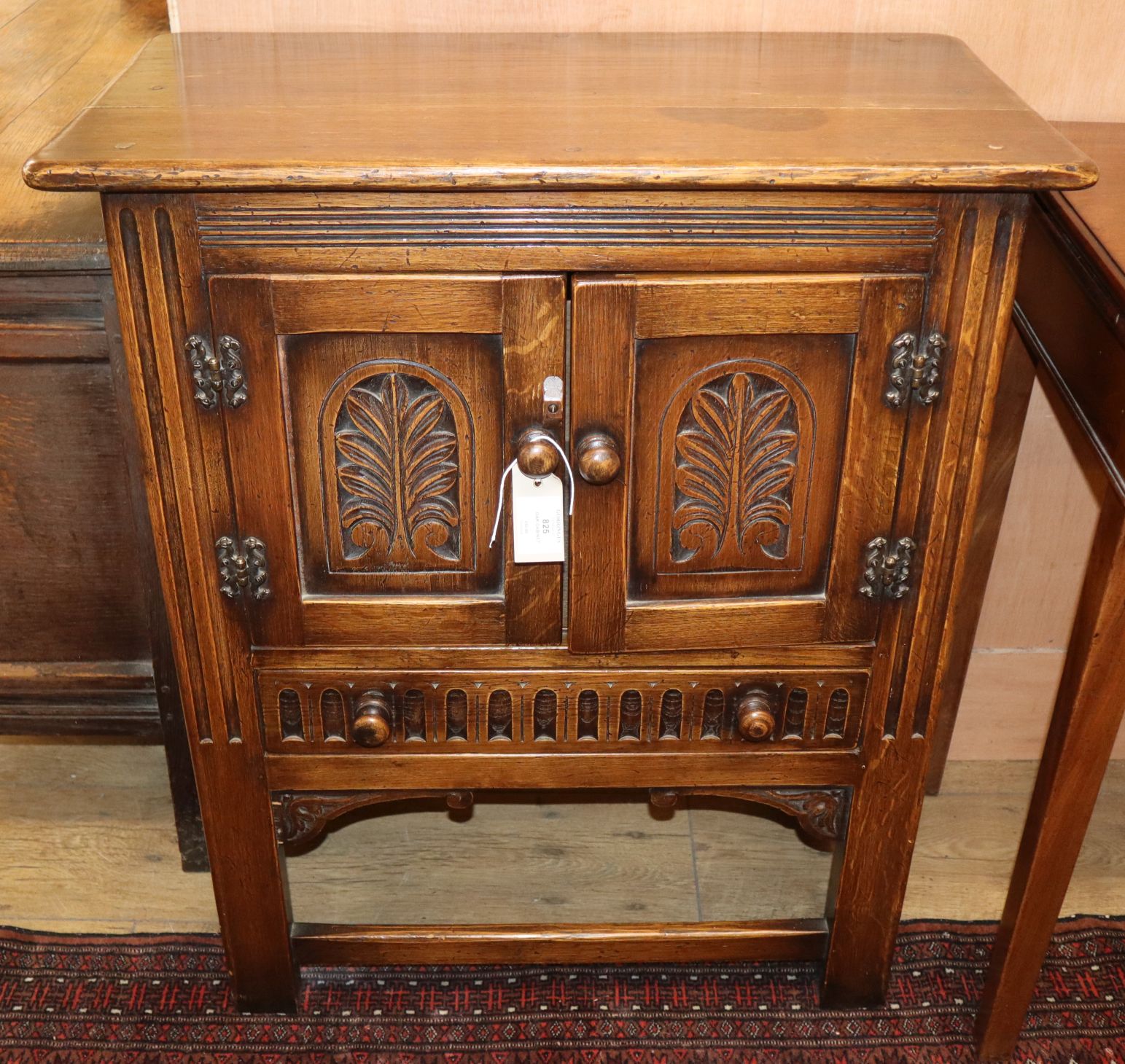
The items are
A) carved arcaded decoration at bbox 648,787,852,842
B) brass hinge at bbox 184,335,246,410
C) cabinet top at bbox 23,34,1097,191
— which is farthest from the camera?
carved arcaded decoration at bbox 648,787,852,842

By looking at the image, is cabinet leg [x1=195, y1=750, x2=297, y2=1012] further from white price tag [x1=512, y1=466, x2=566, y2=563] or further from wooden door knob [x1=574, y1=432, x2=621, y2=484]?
wooden door knob [x1=574, y1=432, x2=621, y2=484]

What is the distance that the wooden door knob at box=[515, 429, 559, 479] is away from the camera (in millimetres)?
1243

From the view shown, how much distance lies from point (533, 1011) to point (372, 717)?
0.50m

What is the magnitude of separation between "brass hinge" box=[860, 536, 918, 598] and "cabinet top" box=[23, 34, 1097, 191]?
38 cm

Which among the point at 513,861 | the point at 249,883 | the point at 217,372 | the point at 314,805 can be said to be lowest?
the point at 513,861

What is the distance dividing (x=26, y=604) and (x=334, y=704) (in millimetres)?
552

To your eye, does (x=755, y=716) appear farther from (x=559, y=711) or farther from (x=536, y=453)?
(x=536, y=453)

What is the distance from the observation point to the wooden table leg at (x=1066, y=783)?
4.29 ft

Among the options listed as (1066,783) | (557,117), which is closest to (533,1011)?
(1066,783)

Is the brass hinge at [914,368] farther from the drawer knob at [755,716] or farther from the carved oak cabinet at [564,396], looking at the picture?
the drawer knob at [755,716]

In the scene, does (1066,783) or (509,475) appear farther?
(1066,783)

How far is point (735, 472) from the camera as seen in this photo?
4.23 feet

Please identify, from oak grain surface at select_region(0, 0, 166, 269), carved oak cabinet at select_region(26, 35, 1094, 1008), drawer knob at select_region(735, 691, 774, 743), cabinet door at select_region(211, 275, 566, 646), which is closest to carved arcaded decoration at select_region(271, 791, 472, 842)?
carved oak cabinet at select_region(26, 35, 1094, 1008)

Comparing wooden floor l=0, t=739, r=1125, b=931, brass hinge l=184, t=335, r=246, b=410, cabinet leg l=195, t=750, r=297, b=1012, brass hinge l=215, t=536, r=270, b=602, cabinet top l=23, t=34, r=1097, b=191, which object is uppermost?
cabinet top l=23, t=34, r=1097, b=191
